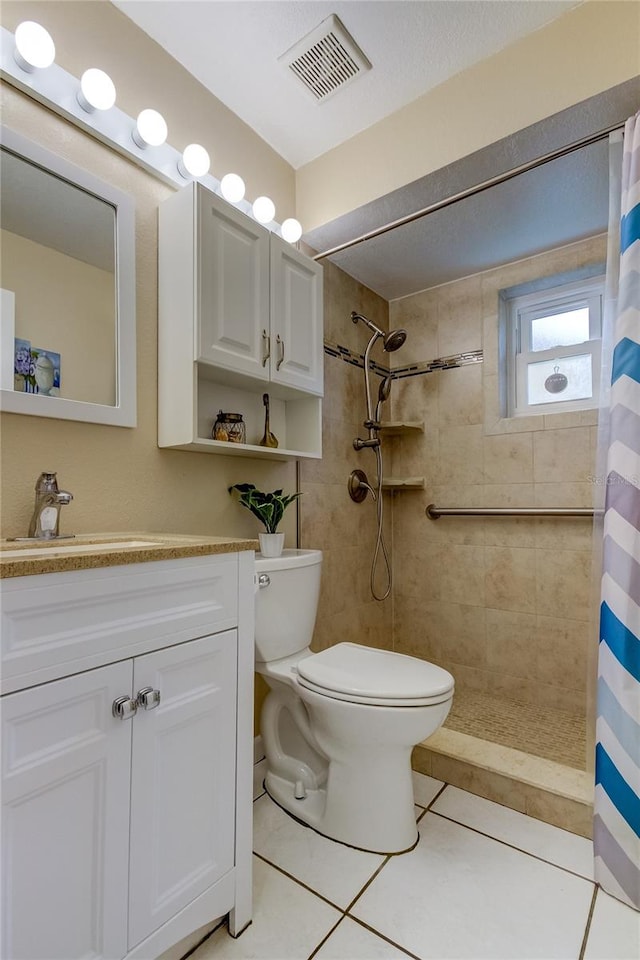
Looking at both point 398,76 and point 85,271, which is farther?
point 398,76

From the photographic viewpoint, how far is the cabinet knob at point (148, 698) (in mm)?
872

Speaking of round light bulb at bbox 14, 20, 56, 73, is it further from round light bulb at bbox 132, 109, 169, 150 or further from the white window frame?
the white window frame

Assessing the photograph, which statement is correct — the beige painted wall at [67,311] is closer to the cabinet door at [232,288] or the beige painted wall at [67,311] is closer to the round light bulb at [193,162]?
the cabinet door at [232,288]

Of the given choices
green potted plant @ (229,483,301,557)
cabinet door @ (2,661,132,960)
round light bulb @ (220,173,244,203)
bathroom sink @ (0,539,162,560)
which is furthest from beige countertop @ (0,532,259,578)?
round light bulb @ (220,173,244,203)

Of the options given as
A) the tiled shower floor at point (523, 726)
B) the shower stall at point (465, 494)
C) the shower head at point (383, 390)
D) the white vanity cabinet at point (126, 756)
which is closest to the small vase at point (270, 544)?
the shower stall at point (465, 494)

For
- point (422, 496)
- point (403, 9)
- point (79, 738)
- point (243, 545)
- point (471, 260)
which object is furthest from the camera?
point (422, 496)

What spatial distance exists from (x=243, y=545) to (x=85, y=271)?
2.97ft

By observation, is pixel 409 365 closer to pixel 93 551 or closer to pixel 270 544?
pixel 270 544

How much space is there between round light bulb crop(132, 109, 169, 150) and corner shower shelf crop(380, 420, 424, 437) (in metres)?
1.50

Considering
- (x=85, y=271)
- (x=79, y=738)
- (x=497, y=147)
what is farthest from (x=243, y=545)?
(x=497, y=147)

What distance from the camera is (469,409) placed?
2.41 m

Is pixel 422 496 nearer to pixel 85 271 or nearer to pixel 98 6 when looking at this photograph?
pixel 85 271

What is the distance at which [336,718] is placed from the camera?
4.35ft

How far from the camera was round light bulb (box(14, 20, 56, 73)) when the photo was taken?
1163 millimetres
